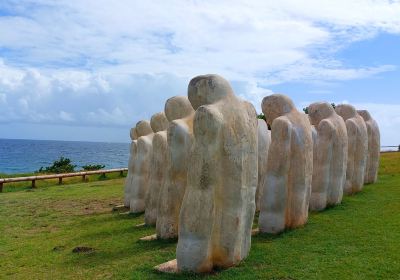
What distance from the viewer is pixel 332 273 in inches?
309

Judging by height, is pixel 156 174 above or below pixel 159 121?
below

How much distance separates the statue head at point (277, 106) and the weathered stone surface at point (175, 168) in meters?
2.17

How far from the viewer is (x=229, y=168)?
8.02 m

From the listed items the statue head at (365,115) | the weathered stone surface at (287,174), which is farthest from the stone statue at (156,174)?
the statue head at (365,115)

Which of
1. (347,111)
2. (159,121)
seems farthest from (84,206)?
(347,111)

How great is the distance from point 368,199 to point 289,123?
A: 221 inches

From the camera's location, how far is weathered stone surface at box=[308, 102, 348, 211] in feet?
43.8

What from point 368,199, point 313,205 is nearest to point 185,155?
point 313,205

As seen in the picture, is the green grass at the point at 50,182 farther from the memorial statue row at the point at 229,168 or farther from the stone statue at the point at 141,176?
the stone statue at the point at 141,176

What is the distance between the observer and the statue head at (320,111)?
48.2 feet

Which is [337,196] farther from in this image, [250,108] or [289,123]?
[250,108]

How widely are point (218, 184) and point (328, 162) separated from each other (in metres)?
6.43

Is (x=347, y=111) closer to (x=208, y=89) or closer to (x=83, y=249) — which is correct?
(x=208, y=89)

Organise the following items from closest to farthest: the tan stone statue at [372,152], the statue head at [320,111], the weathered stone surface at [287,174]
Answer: the weathered stone surface at [287,174]
the statue head at [320,111]
the tan stone statue at [372,152]
